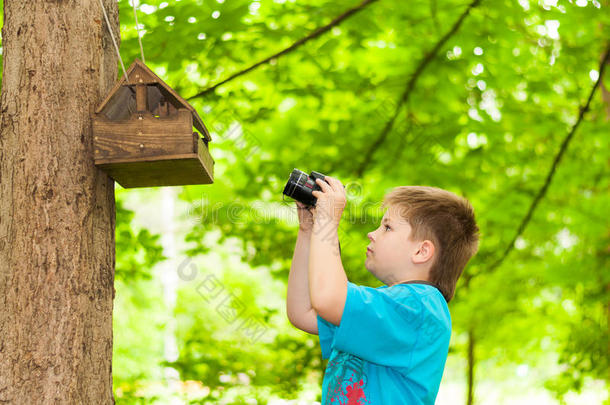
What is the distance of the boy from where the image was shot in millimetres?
1491

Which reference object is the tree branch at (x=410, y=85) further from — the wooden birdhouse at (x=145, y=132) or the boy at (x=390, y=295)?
the wooden birdhouse at (x=145, y=132)

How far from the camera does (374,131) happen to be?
3604mm

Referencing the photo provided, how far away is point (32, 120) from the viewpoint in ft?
5.40

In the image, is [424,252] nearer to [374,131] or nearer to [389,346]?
[389,346]

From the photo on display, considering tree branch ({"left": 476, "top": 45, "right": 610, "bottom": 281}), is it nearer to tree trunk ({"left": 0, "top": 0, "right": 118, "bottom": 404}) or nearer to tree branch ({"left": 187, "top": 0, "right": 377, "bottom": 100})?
tree branch ({"left": 187, "top": 0, "right": 377, "bottom": 100})

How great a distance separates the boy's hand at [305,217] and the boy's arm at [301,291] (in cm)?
2

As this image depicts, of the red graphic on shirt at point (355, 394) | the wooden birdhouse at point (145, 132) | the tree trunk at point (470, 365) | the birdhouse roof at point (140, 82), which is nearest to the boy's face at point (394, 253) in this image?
the red graphic on shirt at point (355, 394)

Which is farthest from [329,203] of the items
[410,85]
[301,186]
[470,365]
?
[470,365]

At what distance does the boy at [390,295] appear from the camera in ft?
4.89

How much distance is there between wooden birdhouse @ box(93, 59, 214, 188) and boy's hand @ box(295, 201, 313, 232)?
38 centimetres

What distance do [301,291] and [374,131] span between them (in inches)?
73.5

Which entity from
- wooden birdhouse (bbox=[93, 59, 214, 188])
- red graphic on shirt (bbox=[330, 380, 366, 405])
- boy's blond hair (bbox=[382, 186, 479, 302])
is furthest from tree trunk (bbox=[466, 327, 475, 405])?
wooden birdhouse (bbox=[93, 59, 214, 188])

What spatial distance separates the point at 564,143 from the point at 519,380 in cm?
403

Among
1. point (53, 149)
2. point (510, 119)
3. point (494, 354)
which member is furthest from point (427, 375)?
point (494, 354)
